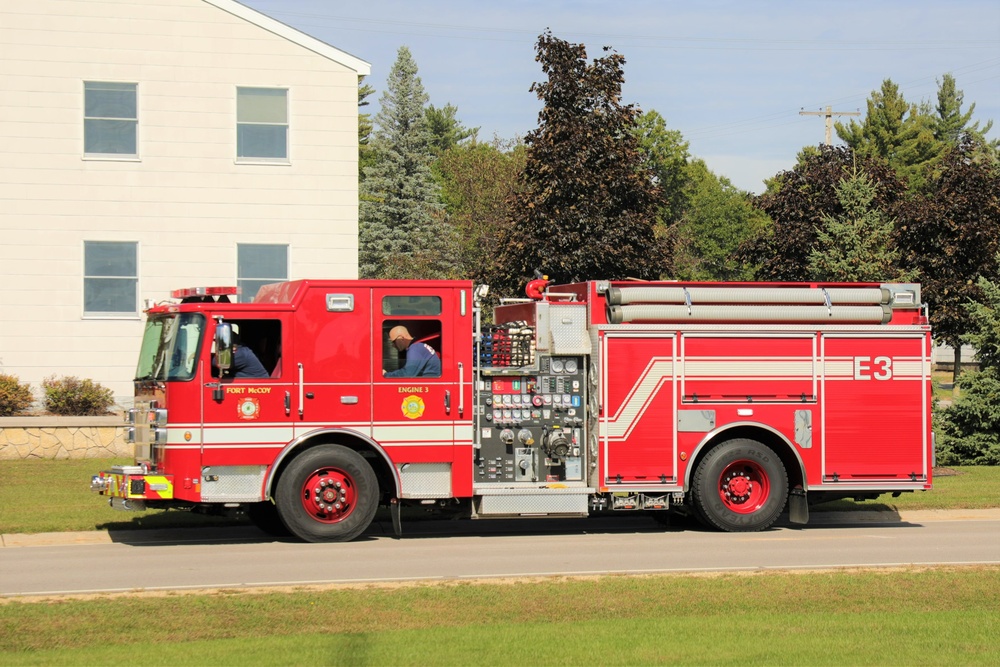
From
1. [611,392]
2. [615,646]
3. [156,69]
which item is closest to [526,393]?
[611,392]

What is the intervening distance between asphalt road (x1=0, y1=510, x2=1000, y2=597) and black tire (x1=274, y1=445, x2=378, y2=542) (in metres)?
0.19

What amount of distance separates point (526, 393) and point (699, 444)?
6.56ft

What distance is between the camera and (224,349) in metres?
13.4

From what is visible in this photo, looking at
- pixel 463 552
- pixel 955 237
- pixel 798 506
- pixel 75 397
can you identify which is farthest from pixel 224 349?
pixel 955 237

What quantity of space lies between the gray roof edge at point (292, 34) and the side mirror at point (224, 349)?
544 inches

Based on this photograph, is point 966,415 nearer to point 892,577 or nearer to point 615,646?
point 892,577

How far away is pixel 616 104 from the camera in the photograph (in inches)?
906

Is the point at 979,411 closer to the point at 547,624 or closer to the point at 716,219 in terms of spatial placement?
the point at 547,624

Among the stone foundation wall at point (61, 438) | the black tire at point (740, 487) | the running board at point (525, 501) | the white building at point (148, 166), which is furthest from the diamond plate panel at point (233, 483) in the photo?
the white building at point (148, 166)

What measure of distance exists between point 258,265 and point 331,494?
1343 cm

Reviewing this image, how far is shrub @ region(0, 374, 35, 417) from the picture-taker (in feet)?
79.4

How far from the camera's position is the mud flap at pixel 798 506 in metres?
14.8

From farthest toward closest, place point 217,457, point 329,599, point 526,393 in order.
→ point 526,393, point 217,457, point 329,599

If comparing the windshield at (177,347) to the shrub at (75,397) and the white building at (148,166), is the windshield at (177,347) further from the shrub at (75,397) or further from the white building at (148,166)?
the white building at (148,166)
